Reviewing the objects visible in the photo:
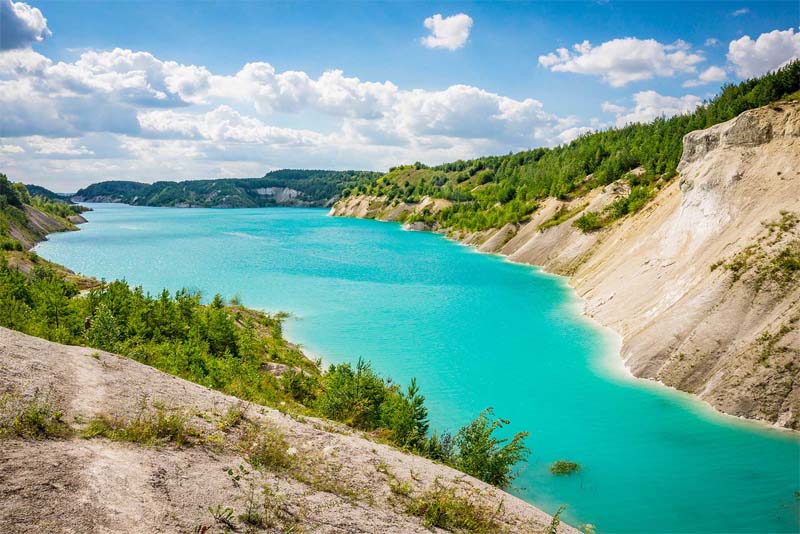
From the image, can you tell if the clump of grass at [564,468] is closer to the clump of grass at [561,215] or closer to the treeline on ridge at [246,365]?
the treeline on ridge at [246,365]

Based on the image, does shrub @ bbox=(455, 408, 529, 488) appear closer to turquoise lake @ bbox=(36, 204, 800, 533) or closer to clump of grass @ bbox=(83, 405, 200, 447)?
turquoise lake @ bbox=(36, 204, 800, 533)

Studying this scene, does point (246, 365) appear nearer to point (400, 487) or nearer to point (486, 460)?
point (486, 460)

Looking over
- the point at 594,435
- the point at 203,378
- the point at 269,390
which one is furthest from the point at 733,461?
the point at 203,378

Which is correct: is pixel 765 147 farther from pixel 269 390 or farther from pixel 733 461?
pixel 269 390

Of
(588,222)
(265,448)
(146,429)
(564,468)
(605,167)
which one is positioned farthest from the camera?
(605,167)

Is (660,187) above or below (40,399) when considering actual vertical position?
above

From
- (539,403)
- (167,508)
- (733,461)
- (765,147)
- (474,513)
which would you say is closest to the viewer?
(167,508)

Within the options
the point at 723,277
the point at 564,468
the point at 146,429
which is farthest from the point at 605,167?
the point at 146,429

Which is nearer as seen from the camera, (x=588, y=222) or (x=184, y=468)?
Answer: (x=184, y=468)
